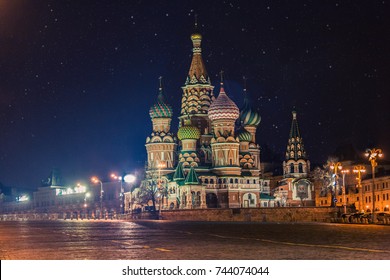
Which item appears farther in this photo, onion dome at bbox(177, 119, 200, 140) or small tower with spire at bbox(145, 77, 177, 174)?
small tower with spire at bbox(145, 77, 177, 174)

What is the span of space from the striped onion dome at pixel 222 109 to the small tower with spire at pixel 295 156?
1284 cm

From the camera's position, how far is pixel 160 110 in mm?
101500

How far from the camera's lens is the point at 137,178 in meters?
104

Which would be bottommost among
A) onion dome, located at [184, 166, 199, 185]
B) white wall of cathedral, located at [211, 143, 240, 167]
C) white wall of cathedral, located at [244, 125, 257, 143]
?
onion dome, located at [184, 166, 199, 185]

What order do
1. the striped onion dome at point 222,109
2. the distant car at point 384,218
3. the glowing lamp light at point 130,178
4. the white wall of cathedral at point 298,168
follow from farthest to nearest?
the white wall of cathedral at point 298,168, the glowing lamp light at point 130,178, the striped onion dome at point 222,109, the distant car at point 384,218

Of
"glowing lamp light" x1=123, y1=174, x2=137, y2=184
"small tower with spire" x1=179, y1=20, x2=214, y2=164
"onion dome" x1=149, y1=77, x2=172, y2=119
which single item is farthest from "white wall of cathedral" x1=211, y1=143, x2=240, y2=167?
"glowing lamp light" x1=123, y1=174, x2=137, y2=184

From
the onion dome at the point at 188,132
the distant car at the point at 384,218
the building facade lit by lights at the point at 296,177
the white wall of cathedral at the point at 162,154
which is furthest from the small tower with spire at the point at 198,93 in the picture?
the distant car at the point at 384,218

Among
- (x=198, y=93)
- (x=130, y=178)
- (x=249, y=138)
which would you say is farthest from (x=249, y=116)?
(x=130, y=178)

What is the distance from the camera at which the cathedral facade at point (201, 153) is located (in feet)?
302

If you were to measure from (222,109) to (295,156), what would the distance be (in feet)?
53.2

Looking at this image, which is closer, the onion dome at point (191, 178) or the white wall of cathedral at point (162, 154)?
the onion dome at point (191, 178)

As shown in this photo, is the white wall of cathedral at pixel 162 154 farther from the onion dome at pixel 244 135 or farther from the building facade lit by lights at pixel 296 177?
the building facade lit by lights at pixel 296 177

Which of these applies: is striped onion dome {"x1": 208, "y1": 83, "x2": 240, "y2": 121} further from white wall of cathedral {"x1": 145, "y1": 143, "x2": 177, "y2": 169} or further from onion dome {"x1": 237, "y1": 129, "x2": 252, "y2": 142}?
white wall of cathedral {"x1": 145, "y1": 143, "x2": 177, "y2": 169}

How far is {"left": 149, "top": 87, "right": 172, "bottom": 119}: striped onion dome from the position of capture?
333ft
